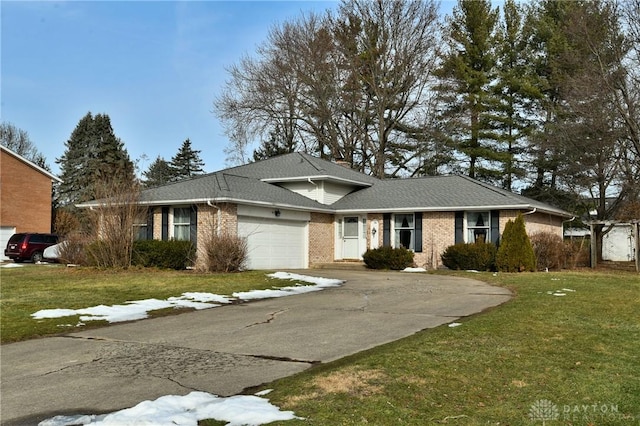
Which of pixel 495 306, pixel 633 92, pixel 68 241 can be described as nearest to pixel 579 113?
pixel 633 92

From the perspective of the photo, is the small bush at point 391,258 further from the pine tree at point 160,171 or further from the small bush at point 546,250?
the pine tree at point 160,171

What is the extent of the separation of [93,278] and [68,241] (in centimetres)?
585

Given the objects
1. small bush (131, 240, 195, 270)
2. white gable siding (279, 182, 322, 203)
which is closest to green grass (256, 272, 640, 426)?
small bush (131, 240, 195, 270)

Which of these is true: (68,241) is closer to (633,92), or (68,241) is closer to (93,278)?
(93,278)

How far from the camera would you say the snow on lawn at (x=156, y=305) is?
10742 mm

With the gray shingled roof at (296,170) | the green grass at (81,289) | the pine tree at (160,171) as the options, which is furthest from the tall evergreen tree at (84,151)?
the green grass at (81,289)

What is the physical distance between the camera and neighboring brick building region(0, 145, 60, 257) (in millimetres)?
34688

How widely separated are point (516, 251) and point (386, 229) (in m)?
6.37

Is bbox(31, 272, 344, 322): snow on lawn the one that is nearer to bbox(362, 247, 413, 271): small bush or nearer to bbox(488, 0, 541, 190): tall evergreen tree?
bbox(362, 247, 413, 271): small bush

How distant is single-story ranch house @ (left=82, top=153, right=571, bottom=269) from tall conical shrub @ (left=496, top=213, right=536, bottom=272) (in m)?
1.48

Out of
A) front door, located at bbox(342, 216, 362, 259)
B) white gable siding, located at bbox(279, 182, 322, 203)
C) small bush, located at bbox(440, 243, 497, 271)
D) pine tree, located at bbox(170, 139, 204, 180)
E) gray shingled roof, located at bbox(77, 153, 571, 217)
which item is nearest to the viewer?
small bush, located at bbox(440, 243, 497, 271)

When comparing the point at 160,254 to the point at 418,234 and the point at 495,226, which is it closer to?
the point at 418,234

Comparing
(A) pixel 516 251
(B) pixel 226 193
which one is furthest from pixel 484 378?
(B) pixel 226 193

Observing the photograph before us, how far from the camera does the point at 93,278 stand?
55.9ft
